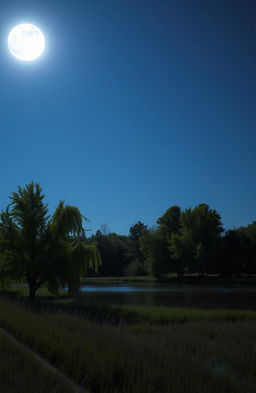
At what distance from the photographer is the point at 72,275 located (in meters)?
21.0

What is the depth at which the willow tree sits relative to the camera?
20938 mm

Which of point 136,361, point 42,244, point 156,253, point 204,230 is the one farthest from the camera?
point 156,253

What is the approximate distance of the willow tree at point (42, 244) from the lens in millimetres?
20938

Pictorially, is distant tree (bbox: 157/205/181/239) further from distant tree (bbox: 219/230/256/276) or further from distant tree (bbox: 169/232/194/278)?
distant tree (bbox: 219/230/256/276)

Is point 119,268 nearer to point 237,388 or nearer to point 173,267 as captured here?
point 173,267

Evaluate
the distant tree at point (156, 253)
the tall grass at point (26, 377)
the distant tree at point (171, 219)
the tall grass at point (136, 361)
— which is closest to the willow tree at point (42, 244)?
the tall grass at point (136, 361)

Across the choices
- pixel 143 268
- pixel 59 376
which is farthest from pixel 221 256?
pixel 59 376

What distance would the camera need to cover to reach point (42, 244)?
2138cm

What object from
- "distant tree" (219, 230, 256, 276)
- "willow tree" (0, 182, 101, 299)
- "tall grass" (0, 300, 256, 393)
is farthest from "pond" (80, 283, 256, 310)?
"distant tree" (219, 230, 256, 276)

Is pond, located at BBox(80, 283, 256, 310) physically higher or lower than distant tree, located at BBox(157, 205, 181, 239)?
lower

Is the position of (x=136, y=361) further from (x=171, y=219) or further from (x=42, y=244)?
(x=171, y=219)

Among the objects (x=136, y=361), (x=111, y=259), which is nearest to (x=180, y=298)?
(x=136, y=361)

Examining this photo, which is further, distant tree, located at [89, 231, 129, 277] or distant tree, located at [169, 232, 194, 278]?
distant tree, located at [89, 231, 129, 277]

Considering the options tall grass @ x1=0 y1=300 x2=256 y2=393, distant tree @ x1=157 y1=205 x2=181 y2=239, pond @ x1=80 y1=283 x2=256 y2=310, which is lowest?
pond @ x1=80 y1=283 x2=256 y2=310
